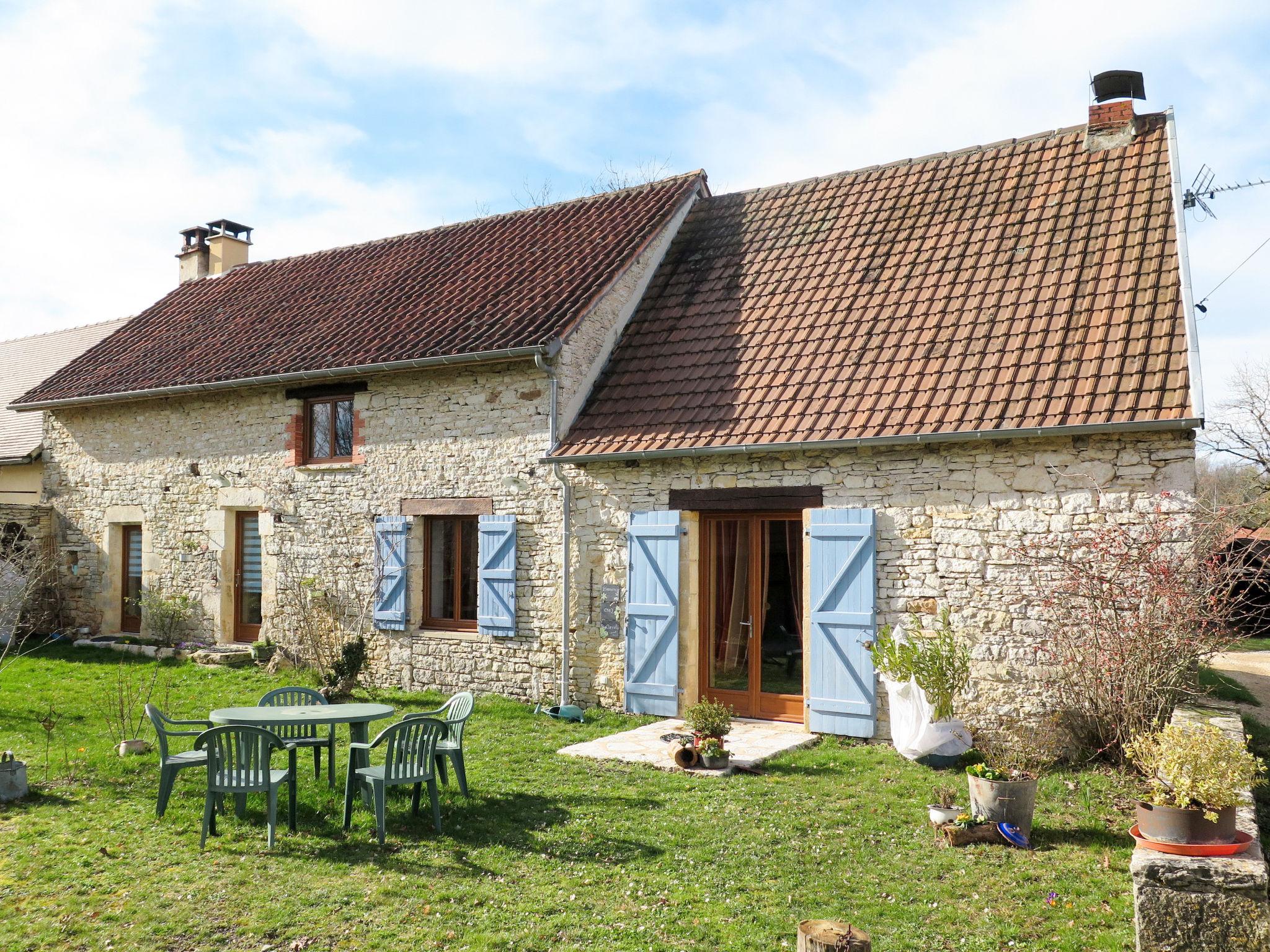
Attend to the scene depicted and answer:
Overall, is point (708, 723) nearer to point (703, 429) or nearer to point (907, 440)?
point (907, 440)

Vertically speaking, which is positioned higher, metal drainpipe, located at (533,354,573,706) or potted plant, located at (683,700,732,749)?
metal drainpipe, located at (533,354,573,706)

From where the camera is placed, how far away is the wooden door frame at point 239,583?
43.7ft

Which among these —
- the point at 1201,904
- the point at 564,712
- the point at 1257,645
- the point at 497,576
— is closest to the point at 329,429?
the point at 497,576

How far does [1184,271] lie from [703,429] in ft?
14.5

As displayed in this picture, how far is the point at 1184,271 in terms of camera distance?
340 inches

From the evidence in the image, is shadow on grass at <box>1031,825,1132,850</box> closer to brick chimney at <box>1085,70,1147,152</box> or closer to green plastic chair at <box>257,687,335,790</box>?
green plastic chair at <box>257,687,335,790</box>

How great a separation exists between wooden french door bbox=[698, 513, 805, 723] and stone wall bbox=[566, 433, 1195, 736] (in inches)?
23.3

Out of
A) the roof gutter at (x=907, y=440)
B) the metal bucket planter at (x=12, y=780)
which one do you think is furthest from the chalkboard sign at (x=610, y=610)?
the metal bucket planter at (x=12, y=780)

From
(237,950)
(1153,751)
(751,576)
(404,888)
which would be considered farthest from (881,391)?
(237,950)

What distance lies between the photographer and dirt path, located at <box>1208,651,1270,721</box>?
11.1m

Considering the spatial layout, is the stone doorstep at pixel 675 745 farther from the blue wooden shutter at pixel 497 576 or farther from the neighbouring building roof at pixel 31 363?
the neighbouring building roof at pixel 31 363

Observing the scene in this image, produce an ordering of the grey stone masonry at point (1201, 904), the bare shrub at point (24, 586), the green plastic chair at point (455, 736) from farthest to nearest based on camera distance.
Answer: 1. the bare shrub at point (24, 586)
2. the green plastic chair at point (455, 736)
3. the grey stone masonry at point (1201, 904)

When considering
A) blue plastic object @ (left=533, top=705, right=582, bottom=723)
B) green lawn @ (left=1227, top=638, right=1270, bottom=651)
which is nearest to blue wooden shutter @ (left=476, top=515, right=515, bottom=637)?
blue plastic object @ (left=533, top=705, right=582, bottom=723)

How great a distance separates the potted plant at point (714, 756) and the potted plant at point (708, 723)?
34mm
